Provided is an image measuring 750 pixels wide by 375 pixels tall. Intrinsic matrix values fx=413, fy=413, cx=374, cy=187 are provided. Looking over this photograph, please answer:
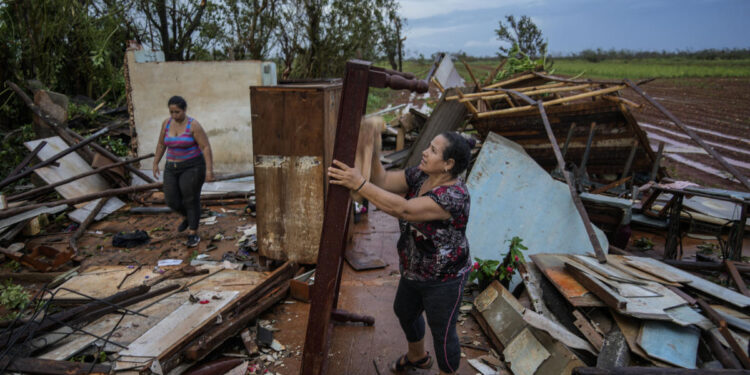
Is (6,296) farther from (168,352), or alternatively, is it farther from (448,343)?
(448,343)

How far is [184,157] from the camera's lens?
17.2 feet

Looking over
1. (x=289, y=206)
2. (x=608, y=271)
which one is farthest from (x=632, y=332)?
(x=289, y=206)

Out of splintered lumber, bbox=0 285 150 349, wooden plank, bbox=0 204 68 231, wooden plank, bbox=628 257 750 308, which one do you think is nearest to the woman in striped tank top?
wooden plank, bbox=0 204 68 231

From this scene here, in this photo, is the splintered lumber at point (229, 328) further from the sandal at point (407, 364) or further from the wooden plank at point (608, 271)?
the wooden plank at point (608, 271)

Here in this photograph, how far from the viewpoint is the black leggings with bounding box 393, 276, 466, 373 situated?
2.55 meters

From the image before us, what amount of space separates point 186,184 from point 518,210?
4.16 meters

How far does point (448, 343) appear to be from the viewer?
2658 mm

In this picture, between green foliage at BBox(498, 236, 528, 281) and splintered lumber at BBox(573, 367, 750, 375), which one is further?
green foliage at BBox(498, 236, 528, 281)

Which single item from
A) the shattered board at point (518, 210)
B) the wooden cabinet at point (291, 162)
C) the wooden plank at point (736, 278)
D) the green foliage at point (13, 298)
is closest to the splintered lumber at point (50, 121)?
the green foliage at point (13, 298)

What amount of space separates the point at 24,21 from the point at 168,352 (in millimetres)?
8654

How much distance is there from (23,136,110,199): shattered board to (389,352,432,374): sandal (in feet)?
19.6

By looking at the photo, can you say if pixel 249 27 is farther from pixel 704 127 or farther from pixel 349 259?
pixel 704 127

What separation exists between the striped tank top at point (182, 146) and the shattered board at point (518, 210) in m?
3.49

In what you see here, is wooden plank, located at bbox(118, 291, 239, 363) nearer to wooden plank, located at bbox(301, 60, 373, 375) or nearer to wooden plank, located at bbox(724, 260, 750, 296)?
wooden plank, located at bbox(301, 60, 373, 375)
